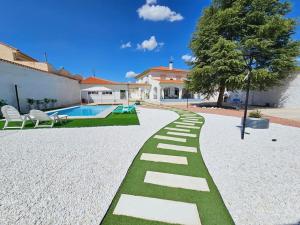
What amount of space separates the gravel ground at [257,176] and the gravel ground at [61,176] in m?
2.12

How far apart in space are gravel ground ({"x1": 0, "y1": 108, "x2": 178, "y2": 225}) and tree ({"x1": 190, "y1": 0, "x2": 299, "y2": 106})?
14.3m

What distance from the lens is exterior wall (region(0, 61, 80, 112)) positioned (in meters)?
12.4

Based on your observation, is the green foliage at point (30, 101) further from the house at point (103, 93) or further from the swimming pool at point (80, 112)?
the house at point (103, 93)

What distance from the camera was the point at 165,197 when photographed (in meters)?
2.62

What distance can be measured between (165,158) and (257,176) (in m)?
2.10

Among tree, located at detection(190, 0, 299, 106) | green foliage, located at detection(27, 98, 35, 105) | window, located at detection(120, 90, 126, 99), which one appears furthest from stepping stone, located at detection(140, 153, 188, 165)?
window, located at detection(120, 90, 126, 99)

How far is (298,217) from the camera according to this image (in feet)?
7.23

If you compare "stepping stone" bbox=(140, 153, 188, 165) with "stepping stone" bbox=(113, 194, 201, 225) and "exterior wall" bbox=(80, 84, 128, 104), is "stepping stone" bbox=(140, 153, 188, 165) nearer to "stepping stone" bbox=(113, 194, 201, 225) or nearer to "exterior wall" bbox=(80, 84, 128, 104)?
"stepping stone" bbox=(113, 194, 201, 225)

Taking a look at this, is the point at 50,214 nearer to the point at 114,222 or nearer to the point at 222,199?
the point at 114,222

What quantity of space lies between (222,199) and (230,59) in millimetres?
16225

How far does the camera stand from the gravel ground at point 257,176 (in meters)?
2.28

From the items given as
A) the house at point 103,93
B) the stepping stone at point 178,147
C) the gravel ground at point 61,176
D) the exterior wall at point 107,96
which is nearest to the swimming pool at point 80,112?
the gravel ground at point 61,176

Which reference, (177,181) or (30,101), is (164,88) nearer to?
(30,101)

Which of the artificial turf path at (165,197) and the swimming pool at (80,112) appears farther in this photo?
the swimming pool at (80,112)
